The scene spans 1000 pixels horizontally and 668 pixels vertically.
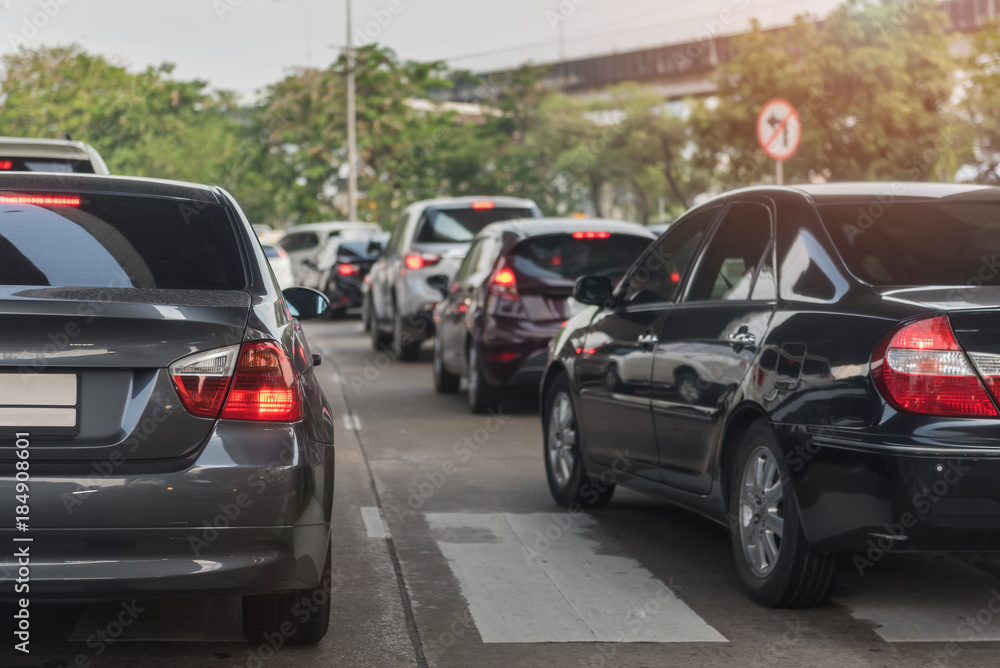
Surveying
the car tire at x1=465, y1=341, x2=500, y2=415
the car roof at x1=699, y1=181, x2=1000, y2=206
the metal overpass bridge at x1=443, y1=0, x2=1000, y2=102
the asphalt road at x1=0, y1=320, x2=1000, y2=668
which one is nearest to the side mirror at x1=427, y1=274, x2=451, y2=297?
the car tire at x1=465, y1=341, x2=500, y2=415

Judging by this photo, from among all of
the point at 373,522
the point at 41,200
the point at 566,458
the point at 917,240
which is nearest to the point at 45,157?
the point at 373,522

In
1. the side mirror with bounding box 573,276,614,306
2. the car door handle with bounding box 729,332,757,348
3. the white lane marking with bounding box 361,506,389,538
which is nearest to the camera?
the car door handle with bounding box 729,332,757,348

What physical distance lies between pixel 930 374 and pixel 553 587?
1823 millimetres

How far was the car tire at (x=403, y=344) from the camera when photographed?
54.1 feet

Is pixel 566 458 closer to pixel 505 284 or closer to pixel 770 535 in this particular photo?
pixel 770 535

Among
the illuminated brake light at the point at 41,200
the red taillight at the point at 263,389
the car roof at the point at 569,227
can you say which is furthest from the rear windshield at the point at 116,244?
the car roof at the point at 569,227

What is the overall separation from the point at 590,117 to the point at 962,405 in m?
58.2

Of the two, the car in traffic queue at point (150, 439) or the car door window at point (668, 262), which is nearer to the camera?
the car in traffic queue at point (150, 439)

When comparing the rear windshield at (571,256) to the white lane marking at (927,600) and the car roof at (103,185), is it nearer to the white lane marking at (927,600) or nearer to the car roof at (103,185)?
the white lane marking at (927,600)

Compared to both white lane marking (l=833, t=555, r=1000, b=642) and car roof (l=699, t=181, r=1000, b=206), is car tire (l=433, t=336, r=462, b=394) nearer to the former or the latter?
white lane marking (l=833, t=555, r=1000, b=642)

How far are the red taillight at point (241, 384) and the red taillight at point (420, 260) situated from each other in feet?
39.7

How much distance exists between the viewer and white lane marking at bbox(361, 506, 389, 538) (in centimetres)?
678

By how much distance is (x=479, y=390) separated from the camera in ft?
38.1

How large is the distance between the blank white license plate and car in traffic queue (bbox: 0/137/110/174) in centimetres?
611
